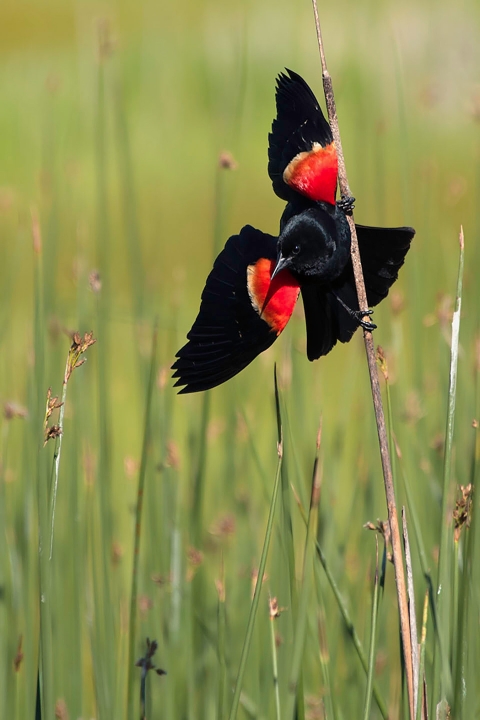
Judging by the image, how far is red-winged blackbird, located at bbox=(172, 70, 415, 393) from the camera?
810mm

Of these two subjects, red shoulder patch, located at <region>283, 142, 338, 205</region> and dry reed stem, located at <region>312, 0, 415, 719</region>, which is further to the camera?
red shoulder patch, located at <region>283, 142, 338, 205</region>

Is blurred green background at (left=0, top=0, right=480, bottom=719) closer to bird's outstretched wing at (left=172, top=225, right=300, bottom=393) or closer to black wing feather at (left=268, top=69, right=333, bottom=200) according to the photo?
bird's outstretched wing at (left=172, top=225, right=300, bottom=393)

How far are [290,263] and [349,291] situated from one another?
124 mm

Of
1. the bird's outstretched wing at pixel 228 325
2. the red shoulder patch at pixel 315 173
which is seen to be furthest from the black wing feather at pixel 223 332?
the red shoulder patch at pixel 315 173

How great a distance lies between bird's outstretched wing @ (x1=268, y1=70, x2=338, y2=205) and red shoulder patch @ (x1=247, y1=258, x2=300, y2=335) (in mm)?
90

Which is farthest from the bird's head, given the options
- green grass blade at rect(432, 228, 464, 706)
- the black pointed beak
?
green grass blade at rect(432, 228, 464, 706)

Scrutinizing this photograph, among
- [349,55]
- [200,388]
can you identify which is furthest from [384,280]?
[349,55]

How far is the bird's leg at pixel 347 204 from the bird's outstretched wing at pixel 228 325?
0.40ft

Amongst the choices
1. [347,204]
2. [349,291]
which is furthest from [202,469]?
[347,204]

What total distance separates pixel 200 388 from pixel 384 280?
0.27 metres

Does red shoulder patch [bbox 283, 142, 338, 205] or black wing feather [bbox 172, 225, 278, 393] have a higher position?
red shoulder patch [bbox 283, 142, 338, 205]

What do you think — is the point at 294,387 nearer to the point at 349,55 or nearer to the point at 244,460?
the point at 244,460

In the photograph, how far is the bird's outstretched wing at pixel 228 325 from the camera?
2.64 feet

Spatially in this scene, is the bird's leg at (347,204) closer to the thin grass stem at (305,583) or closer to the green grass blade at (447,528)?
the green grass blade at (447,528)
